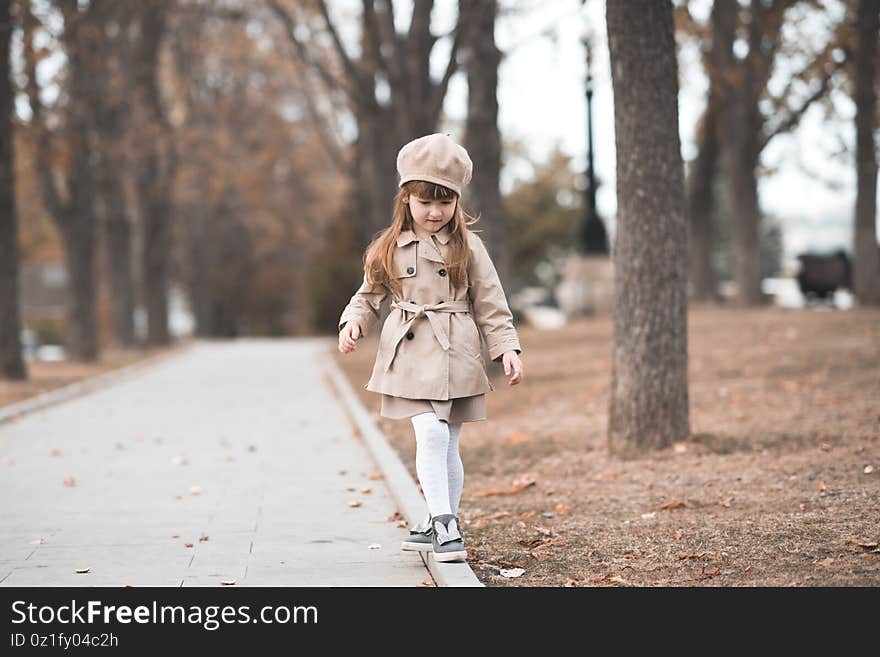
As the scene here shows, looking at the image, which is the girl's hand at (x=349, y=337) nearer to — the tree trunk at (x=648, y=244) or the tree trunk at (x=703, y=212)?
the tree trunk at (x=648, y=244)

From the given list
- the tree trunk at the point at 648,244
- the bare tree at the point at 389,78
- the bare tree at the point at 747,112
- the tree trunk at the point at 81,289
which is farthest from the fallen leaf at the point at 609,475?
the tree trunk at the point at 81,289

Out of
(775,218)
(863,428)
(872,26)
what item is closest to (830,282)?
(872,26)

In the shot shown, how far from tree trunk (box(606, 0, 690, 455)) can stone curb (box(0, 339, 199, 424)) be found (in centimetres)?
A: 704

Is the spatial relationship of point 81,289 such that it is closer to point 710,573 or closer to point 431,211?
point 431,211

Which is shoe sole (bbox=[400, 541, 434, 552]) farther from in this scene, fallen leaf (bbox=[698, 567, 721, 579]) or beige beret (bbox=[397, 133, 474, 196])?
beige beret (bbox=[397, 133, 474, 196])

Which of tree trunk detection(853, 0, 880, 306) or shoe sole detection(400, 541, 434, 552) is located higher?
tree trunk detection(853, 0, 880, 306)

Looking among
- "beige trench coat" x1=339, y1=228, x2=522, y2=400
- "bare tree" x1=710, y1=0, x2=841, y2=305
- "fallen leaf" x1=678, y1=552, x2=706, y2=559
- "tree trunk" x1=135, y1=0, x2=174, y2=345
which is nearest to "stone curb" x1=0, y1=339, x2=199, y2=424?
"tree trunk" x1=135, y1=0, x2=174, y2=345

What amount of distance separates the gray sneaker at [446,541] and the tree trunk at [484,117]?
924cm

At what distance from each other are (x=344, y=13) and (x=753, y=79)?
38.6 ft

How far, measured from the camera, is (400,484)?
7.98 meters

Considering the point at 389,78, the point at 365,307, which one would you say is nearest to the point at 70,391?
the point at 389,78

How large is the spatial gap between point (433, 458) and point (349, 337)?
0.67m

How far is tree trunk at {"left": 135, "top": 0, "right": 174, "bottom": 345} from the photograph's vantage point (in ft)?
79.5
